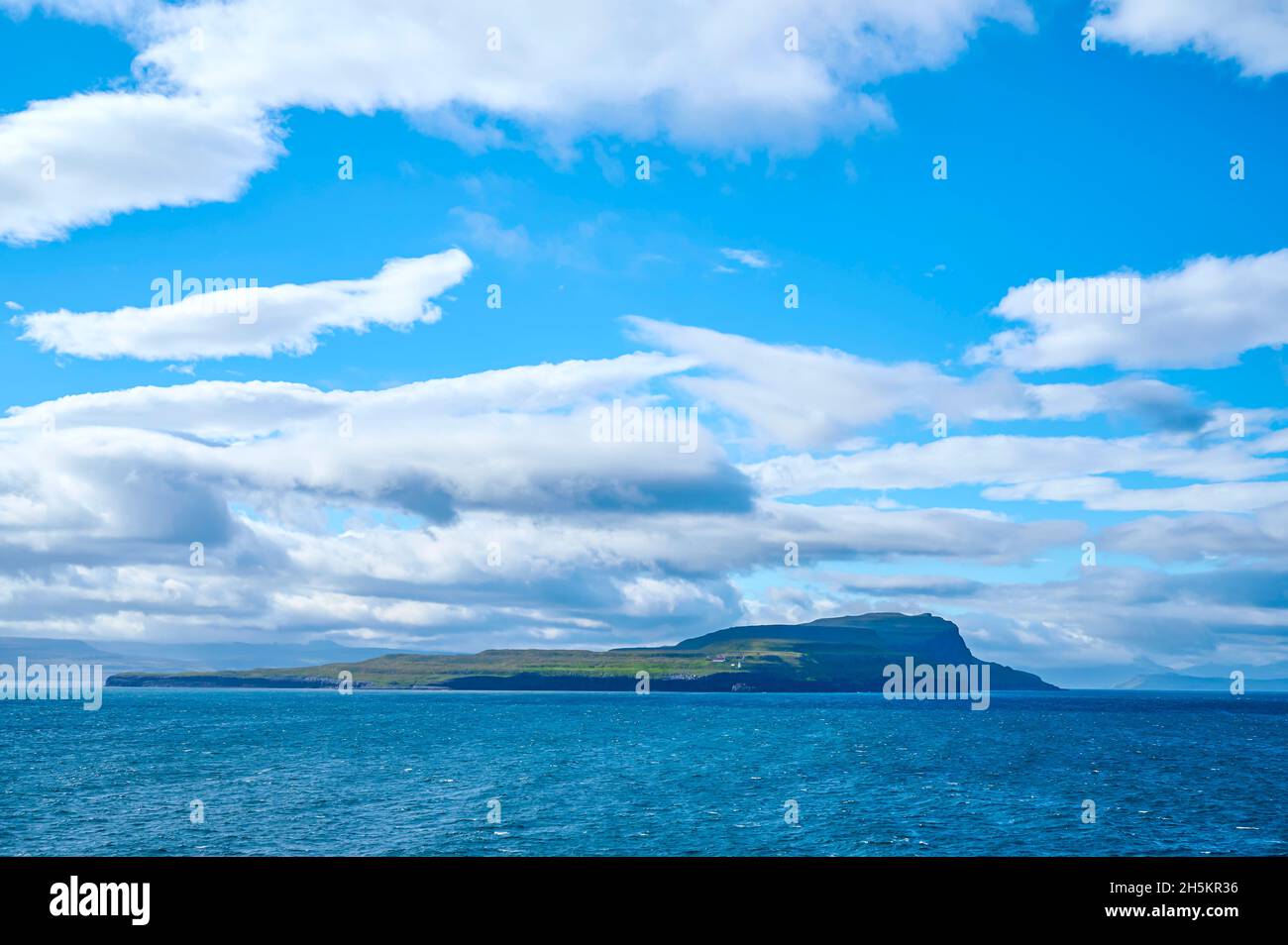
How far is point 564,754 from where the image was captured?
138 m

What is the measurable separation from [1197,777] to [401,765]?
103m

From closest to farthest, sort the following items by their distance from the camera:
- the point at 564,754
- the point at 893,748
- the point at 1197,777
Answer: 1. the point at 1197,777
2. the point at 564,754
3. the point at 893,748

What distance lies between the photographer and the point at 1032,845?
71.2 metres
